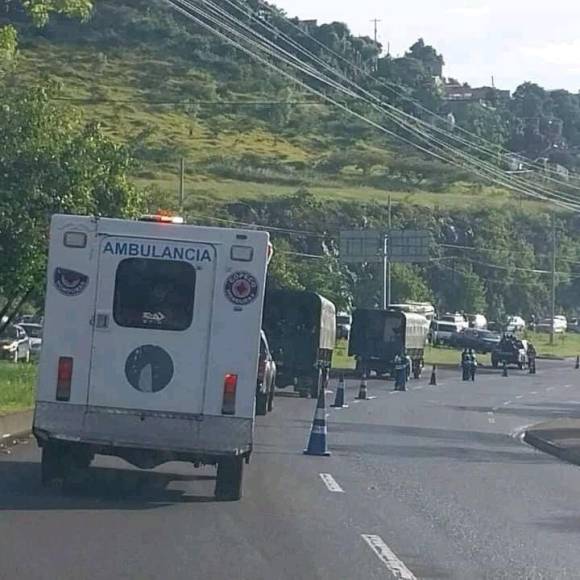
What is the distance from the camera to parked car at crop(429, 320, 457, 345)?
279ft

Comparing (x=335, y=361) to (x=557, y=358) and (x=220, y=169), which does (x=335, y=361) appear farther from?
(x=220, y=169)

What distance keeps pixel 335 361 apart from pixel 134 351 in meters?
47.3

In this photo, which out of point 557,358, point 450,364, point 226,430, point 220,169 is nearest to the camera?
point 226,430

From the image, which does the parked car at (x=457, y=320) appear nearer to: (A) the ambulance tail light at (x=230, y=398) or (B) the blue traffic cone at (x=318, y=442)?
(B) the blue traffic cone at (x=318, y=442)

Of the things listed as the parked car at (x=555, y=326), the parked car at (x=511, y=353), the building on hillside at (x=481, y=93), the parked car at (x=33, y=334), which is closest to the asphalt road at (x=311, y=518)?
the parked car at (x=33, y=334)

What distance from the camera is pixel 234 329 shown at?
14.5m

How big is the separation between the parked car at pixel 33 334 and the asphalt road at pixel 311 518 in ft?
95.1

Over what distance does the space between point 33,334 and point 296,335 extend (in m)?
20.1

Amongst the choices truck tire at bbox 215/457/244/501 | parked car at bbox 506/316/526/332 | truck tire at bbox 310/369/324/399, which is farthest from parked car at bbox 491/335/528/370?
truck tire at bbox 215/457/244/501

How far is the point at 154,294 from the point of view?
14578 millimetres

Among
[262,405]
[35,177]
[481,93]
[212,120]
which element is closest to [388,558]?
[262,405]

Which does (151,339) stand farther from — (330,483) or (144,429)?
(330,483)

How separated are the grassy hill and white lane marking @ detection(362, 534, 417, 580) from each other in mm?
75266

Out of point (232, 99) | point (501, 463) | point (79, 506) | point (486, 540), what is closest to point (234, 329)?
point (79, 506)
